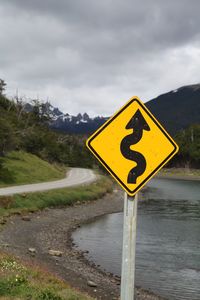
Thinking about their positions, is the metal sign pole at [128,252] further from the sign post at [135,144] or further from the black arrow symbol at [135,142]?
the black arrow symbol at [135,142]

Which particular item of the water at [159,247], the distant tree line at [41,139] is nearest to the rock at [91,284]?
the water at [159,247]

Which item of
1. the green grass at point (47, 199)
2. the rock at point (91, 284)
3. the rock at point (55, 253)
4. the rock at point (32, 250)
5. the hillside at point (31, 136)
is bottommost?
the rock at point (91, 284)

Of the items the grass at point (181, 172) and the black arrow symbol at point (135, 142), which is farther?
the grass at point (181, 172)

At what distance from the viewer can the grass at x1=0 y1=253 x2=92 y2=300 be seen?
933 centimetres

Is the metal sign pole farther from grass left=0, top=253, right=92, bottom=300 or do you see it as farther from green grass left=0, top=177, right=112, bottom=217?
green grass left=0, top=177, right=112, bottom=217

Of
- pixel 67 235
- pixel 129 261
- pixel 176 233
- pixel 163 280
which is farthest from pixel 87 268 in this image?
pixel 129 261

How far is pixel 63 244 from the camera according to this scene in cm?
2811

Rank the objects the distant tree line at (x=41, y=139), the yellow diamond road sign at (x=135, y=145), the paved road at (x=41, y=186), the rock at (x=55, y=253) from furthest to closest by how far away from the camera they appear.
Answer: the distant tree line at (x=41, y=139) < the paved road at (x=41, y=186) < the rock at (x=55, y=253) < the yellow diamond road sign at (x=135, y=145)

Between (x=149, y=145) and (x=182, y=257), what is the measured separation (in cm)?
2028

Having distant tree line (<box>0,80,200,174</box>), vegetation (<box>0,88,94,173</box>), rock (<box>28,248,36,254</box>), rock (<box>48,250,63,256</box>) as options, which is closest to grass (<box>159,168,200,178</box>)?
distant tree line (<box>0,80,200,174</box>)

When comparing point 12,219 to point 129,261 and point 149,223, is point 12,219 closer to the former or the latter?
point 149,223

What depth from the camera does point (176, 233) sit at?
3312 cm

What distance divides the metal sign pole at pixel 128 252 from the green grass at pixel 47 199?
27.9m

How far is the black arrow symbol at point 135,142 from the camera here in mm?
5887
